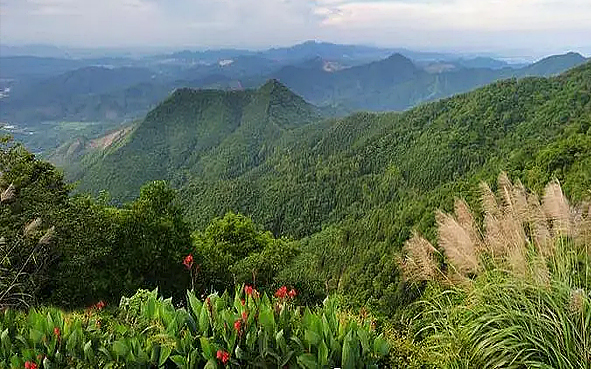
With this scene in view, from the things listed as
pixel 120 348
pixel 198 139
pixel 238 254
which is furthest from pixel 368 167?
pixel 120 348

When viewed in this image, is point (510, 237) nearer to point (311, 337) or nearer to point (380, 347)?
point (380, 347)

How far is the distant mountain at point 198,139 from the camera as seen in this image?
331 feet

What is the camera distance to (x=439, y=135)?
6581 cm

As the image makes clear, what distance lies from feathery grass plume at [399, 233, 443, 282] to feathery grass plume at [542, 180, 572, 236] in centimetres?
84

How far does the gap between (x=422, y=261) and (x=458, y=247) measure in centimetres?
27

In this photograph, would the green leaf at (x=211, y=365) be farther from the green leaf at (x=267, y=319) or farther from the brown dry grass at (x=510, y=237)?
the brown dry grass at (x=510, y=237)

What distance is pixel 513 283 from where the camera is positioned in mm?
3188

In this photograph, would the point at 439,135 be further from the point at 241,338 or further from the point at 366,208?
the point at 241,338

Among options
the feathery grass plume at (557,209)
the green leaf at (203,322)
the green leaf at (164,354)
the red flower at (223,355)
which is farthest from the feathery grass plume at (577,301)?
the green leaf at (164,354)

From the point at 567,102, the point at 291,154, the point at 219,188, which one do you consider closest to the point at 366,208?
the point at 219,188

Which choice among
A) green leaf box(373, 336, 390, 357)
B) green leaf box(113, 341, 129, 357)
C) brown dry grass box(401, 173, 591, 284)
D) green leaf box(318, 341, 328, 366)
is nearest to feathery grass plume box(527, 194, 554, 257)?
brown dry grass box(401, 173, 591, 284)

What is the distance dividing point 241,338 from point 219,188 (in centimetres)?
6339

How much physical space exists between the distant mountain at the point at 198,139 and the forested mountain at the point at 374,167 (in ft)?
1.75

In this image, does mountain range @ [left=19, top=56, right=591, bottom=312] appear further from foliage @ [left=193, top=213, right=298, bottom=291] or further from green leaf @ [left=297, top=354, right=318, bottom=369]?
green leaf @ [left=297, top=354, right=318, bottom=369]
